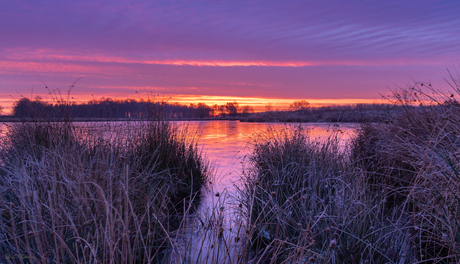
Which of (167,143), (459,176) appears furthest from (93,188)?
(459,176)

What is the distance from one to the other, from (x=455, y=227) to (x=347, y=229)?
2.88ft

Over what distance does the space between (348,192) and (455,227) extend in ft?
4.22

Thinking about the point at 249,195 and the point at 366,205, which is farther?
the point at 249,195

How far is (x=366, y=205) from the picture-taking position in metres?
2.92

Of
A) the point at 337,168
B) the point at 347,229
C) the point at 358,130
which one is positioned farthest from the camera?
the point at 358,130

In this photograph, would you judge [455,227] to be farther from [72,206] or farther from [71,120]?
[71,120]

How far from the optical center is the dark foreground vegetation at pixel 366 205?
91.7 inches

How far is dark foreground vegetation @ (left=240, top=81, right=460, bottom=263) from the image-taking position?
2328mm

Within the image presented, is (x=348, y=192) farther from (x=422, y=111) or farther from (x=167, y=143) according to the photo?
(x=167, y=143)

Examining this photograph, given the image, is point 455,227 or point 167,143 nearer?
point 455,227

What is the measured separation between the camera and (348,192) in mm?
3482

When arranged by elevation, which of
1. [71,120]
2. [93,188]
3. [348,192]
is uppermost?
[71,120]

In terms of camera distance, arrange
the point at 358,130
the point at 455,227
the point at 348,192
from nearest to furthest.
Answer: the point at 455,227, the point at 348,192, the point at 358,130

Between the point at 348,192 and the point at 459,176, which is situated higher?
the point at 459,176
